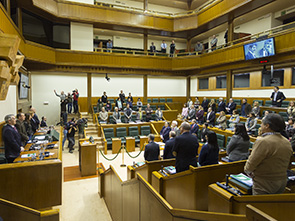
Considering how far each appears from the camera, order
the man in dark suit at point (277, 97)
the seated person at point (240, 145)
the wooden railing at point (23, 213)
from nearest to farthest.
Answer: the wooden railing at point (23, 213)
the seated person at point (240, 145)
the man in dark suit at point (277, 97)

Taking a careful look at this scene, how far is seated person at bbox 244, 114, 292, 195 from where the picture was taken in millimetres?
1606

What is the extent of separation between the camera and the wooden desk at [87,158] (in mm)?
5938

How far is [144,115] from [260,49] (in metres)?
6.59

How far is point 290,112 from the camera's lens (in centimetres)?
677

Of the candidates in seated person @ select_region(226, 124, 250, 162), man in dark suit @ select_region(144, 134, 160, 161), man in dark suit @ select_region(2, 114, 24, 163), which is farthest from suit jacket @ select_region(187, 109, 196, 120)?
man in dark suit @ select_region(2, 114, 24, 163)

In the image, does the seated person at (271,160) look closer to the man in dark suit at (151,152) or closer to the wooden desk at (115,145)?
the man in dark suit at (151,152)

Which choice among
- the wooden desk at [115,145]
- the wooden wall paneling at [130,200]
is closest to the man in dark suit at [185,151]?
the wooden wall paneling at [130,200]

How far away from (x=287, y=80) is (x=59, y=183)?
10956 mm

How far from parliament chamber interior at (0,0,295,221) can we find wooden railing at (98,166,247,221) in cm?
2

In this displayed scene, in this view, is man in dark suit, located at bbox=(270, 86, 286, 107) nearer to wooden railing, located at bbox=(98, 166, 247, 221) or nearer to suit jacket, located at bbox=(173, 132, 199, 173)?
suit jacket, located at bbox=(173, 132, 199, 173)

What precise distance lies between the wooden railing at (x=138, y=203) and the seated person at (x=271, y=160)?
37cm

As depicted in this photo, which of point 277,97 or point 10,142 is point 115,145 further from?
point 277,97

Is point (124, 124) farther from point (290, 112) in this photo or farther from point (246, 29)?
point (246, 29)

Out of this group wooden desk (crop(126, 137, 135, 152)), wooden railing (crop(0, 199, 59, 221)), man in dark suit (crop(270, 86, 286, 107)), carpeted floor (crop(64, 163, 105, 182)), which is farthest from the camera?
wooden desk (crop(126, 137, 135, 152))
